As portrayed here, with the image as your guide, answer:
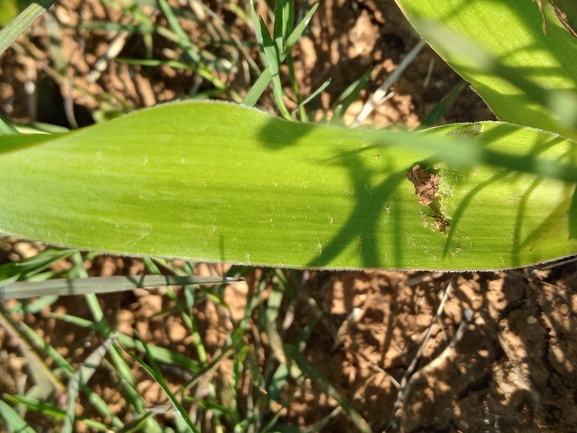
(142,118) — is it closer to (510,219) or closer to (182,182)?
(182,182)

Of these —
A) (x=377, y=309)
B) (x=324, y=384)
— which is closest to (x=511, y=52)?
(x=377, y=309)

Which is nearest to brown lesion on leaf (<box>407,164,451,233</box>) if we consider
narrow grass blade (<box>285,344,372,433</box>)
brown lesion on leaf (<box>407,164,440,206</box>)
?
brown lesion on leaf (<box>407,164,440,206</box>)

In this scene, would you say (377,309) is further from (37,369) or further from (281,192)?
(37,369)

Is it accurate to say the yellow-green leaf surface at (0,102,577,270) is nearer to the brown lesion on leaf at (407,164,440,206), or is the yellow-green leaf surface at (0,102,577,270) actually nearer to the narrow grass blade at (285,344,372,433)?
the brown lesion on leaf at (407,164,440,206)

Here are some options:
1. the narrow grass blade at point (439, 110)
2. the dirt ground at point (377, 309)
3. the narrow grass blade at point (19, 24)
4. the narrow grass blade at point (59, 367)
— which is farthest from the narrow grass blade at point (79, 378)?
the narrow grass blade at point (439, 110)

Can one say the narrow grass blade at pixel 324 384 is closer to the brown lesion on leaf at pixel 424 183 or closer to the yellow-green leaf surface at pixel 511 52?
the brown lesion on leaf at pixel 424 183

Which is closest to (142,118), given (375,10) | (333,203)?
(333,203)

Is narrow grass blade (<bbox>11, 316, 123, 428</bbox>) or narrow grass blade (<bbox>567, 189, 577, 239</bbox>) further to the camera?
narrow grass blade (<bbox>11, 316, 123, 428</bbox>)
